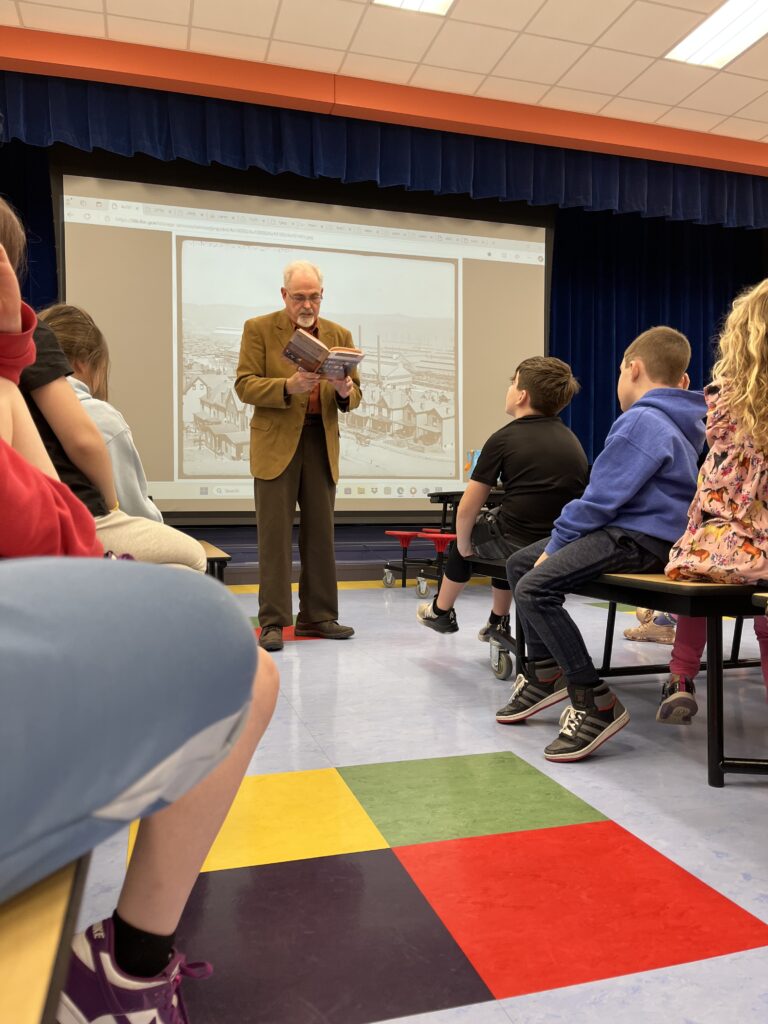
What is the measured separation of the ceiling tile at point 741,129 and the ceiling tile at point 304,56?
2.74 metres

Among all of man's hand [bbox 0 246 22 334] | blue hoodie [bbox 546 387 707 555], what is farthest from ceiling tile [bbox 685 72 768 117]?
man's hand [bbox 0 246 22 334]

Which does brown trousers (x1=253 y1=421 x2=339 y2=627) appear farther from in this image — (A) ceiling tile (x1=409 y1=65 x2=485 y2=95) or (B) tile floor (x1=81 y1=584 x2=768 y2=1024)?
(A) ceiling tile (x1=409 y1=65 x2=485 y2=95)

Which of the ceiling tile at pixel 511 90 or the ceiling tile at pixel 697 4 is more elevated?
the ceiling tile at pixel 697 4

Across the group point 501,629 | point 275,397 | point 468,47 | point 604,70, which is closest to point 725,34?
point 604,70

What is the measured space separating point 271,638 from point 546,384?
1320 millimetres

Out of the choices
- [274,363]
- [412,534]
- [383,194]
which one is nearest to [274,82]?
[383,194]

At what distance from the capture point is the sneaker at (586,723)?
1.66 metres

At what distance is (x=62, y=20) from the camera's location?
4.00 m

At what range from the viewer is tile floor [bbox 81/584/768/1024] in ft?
2.87

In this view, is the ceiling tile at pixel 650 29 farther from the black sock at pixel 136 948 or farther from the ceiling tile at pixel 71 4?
the black sock at pixel 136 948

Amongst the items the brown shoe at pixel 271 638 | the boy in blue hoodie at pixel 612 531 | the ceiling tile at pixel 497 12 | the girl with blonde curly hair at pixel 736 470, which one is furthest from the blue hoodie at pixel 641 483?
the ceiling tile at pixel 497 12

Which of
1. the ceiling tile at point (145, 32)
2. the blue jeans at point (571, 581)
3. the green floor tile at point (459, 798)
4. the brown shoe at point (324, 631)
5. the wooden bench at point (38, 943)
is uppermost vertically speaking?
the ceiling tile at point (145, 32)

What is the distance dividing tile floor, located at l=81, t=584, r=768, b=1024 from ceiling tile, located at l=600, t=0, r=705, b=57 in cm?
383

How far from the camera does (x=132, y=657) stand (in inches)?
12.1
